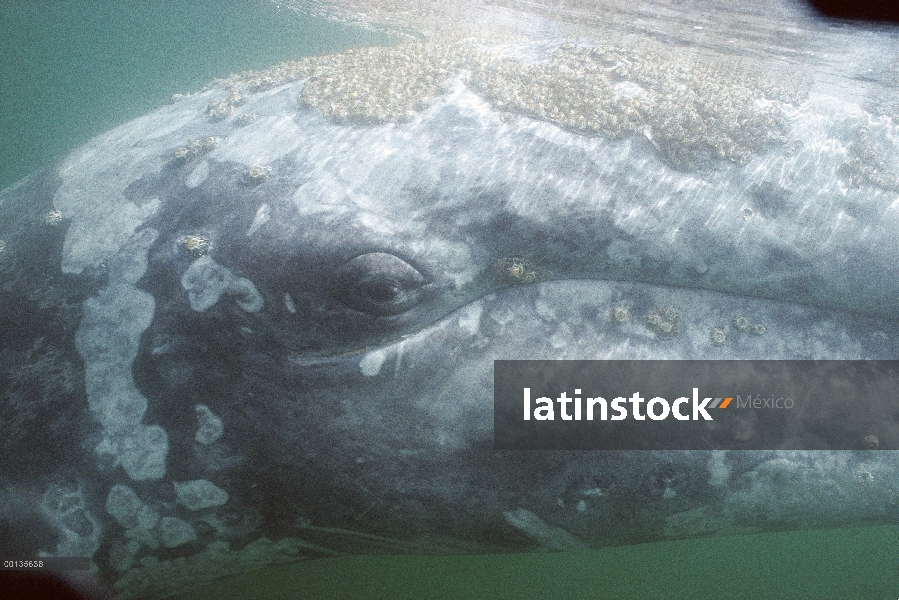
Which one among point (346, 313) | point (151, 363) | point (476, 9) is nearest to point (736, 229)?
point (346, 313)

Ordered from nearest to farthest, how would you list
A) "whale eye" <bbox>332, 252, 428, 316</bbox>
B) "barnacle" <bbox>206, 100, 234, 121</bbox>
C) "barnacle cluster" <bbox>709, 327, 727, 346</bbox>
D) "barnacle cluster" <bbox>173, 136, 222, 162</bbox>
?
"whale eye" <bbox>332, 252, 428, 316</bbox> → "barnacle cluster" <bbox>709, 327, 727, 346</bbox> → "barnacle cluster" <bbox>173, 136, 222, 162</bbox> → "barnacle" <bbox>206, 100, 234, 121</bbox>

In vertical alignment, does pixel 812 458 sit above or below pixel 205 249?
below

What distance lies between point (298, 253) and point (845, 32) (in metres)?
10.4

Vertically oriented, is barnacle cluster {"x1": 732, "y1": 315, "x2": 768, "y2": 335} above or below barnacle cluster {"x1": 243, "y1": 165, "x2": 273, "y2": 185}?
below

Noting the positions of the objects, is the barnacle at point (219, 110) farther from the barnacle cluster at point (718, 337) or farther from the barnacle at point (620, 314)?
the barnacle cluster at point (718, 337)

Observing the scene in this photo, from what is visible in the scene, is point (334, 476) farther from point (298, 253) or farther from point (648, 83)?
point (648, 83)

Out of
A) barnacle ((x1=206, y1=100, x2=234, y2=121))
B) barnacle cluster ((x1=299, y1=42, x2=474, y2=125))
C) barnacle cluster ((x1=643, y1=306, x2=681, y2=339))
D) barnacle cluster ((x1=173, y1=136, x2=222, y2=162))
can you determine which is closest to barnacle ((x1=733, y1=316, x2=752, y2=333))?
barnacle cluster ((x1=643, y1=306, x2=681, y2=339))

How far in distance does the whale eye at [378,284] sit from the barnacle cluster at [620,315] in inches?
74.1

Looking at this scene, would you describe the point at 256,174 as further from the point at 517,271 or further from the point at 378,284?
the point at 517,271

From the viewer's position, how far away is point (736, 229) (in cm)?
482

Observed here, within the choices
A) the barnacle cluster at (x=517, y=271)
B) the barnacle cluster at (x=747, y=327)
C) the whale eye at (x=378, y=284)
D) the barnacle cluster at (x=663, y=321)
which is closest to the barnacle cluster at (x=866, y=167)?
the barnacle cluster at (x=747, y=327)

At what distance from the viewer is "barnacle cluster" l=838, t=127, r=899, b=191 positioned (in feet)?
16.1
